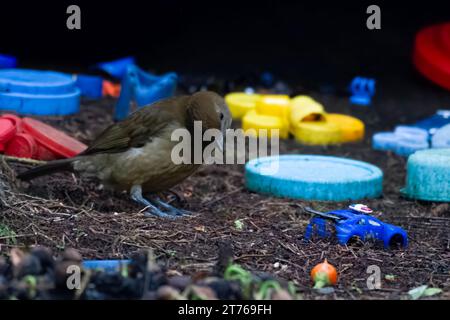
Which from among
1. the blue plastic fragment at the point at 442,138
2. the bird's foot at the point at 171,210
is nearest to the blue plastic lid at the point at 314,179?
the bird's foot at the point at 171,210

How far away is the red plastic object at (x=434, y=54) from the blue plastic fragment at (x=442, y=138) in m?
2.59

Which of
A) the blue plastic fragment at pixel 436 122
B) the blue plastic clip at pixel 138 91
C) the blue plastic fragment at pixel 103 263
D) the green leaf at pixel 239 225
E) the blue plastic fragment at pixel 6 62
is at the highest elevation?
the blue plastic fragment at pixel 6 62

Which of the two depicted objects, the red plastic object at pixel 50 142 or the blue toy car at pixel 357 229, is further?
the red plastic object at pixel 50 142

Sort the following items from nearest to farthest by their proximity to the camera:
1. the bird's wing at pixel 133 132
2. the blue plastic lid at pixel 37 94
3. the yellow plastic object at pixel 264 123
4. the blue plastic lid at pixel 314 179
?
the bird's wing at pixel 133 132
the blue plastic lid at pixel 314 179
the blue plastic lid at pixel 37 94
the yellow plastic object at pixel 264 123

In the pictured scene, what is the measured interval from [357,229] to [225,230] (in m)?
0.82

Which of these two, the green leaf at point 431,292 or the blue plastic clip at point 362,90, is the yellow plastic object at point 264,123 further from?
the green leaf at point 431,292

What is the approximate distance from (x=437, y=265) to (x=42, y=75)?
4877mm

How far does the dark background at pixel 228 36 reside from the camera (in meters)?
10.8

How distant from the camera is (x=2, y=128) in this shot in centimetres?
646

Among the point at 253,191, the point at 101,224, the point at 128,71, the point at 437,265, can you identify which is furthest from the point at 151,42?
the point at 437,265

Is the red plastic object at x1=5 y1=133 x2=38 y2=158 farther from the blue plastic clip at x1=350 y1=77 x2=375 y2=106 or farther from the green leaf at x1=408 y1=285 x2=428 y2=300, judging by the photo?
the blue plastic clip at x1=350 y1=77 x2=375 y2=106

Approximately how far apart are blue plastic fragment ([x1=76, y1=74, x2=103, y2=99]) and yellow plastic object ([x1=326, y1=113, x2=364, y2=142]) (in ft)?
8.20

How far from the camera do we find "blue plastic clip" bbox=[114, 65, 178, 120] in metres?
8.30
